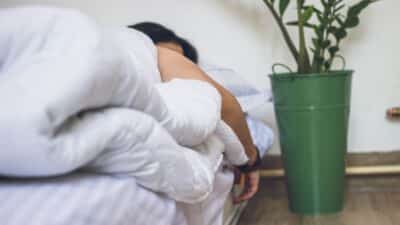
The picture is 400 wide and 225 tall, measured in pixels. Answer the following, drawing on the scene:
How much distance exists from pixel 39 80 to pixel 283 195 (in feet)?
5.52

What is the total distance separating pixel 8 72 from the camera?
0.69 metres

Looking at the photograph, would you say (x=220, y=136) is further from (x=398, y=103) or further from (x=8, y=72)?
(x=398, y=103)

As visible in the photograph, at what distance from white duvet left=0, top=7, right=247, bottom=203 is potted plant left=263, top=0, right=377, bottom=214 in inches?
38.9

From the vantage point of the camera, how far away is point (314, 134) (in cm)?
183

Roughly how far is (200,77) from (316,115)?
1.72ft

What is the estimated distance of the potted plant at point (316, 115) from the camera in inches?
71.3

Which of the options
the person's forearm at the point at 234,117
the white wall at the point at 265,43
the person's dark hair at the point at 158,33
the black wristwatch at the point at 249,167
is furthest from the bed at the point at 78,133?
the white wall at the point at 265,43

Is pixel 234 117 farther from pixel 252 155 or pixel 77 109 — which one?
pixel 77 109

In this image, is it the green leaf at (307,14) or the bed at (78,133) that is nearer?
the bed at (78,133)

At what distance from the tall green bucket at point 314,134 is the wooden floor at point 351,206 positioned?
7cm

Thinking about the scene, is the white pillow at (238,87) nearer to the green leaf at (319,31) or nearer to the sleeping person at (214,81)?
the sleeping person at (214,81)

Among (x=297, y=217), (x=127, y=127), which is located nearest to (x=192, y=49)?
(x=297, y=217)

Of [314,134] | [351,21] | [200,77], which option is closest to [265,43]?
[351,21]

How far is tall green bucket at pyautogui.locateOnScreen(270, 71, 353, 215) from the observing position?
1.81 metres
